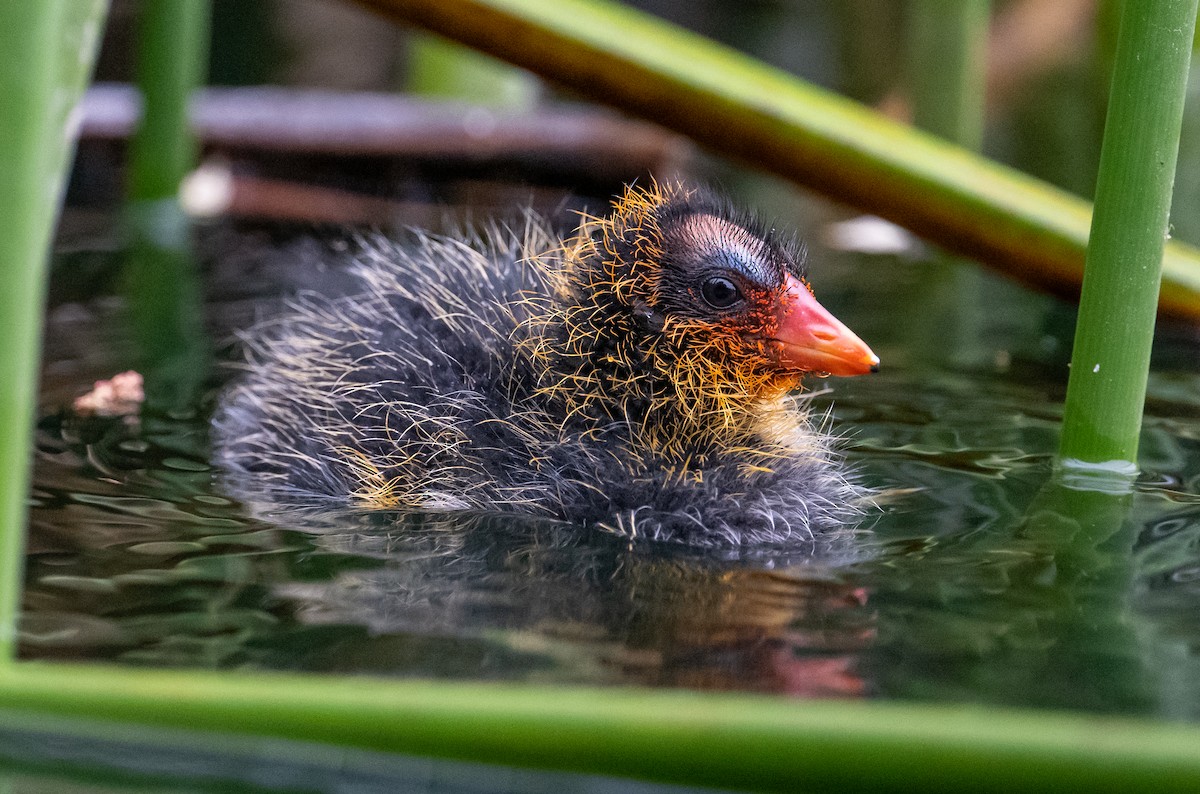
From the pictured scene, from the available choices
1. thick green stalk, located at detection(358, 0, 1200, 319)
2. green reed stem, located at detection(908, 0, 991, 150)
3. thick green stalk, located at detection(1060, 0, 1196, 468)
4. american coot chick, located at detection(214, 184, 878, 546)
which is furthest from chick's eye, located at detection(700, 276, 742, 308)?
green reed stem, located at detection(908, 0, 991, 150)

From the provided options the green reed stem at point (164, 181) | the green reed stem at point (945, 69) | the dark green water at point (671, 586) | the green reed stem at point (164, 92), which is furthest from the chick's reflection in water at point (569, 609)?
the green reed stem at point (164, 92)

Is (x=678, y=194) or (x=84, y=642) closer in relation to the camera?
(x=84, y=642)

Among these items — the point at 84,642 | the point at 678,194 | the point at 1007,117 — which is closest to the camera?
the point at 84,642

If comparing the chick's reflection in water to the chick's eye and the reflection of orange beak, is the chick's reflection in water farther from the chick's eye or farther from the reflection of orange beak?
the chick's eye

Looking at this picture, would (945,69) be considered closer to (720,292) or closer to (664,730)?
(720,292)

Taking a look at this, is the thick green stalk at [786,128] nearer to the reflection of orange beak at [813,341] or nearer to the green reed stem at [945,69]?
the reflection of orange beak at [813,341]

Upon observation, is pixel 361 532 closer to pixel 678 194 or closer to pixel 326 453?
pixel 326 453

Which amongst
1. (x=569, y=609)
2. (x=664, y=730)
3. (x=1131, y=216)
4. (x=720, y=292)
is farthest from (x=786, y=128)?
(x=664, y=730)

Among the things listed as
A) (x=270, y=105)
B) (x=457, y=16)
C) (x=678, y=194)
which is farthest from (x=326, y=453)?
(x=270, y=105)
